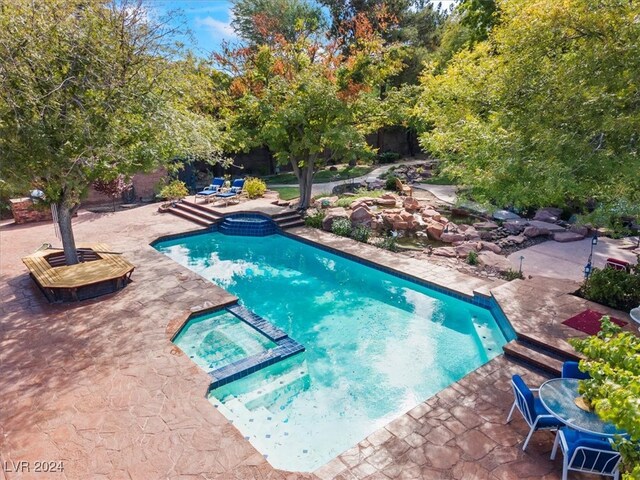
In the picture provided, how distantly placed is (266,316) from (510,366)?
17.2 feet

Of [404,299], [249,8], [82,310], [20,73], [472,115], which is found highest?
[249,8]

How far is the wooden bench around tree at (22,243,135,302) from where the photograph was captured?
28.0ft

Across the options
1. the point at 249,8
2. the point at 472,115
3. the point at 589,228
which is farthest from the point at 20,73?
the point at 249,8

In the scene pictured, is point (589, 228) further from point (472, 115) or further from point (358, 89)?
point (358, 89)

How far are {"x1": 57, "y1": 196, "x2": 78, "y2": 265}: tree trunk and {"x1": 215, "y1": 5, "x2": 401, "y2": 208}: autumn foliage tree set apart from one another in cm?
691

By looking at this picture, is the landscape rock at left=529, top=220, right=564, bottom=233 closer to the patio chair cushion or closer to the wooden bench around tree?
the patio chair cushion

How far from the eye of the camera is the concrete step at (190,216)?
15.9 metres

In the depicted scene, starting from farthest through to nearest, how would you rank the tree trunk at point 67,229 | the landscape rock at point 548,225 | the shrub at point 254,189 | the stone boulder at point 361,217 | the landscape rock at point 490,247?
the shrub at point 254,189 → the stone boulder at point 361,217 → the landscape rock at point 548,225 → the landscape rock at point 490,247 → the tree trunk at point 67,229

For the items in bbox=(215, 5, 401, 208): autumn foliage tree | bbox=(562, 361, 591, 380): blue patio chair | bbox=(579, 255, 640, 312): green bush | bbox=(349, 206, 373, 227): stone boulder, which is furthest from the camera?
bbox=(349, 206, 373, 227): stone boulder

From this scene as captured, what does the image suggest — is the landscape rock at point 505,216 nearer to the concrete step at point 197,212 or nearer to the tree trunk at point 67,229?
the concrete step at point 197,212

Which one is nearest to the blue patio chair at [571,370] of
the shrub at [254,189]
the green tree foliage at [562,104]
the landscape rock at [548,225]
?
the green tree foliage at [562,104]

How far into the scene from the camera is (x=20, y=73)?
690 centimetres

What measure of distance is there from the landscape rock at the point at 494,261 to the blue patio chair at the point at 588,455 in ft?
21.9

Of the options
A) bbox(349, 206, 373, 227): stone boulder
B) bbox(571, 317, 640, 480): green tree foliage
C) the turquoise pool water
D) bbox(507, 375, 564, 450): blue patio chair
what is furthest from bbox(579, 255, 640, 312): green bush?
bbox(349, 206, 373, 227): stone boulder
